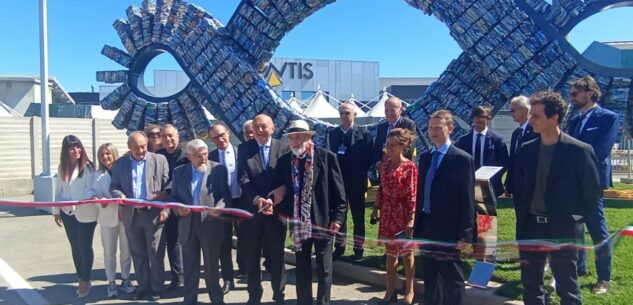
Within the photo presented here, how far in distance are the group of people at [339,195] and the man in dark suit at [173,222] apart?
0.05ft

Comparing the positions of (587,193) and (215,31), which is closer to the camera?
(587,193)

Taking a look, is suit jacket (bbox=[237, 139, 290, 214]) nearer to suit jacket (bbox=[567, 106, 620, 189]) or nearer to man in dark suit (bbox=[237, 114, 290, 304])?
man in dark suit (bbox=[237, 114, 290, 304])

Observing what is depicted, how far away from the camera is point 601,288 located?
14.2 ft

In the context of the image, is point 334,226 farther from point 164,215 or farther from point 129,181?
point 129,181

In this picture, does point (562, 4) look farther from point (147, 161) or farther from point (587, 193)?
point (147, 161)

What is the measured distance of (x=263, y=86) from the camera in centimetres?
836

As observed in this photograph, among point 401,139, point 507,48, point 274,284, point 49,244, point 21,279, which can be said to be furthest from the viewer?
point 49,244

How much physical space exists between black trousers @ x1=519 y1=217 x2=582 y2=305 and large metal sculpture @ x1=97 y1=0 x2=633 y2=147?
332cm

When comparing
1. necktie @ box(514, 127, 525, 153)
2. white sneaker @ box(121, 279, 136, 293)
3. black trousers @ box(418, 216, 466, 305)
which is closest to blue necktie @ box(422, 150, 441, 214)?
black trousers @ box(418, 216, 466, 305)

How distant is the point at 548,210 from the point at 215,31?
252 inches

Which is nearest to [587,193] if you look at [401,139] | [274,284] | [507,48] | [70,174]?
[401,139]

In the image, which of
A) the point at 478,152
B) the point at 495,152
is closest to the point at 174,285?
the point at 478,152

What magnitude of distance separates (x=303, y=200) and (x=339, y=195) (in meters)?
0.32

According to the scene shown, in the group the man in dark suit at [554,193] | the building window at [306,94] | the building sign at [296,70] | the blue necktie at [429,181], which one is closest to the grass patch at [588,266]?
the man in dark suit at [554,193]
